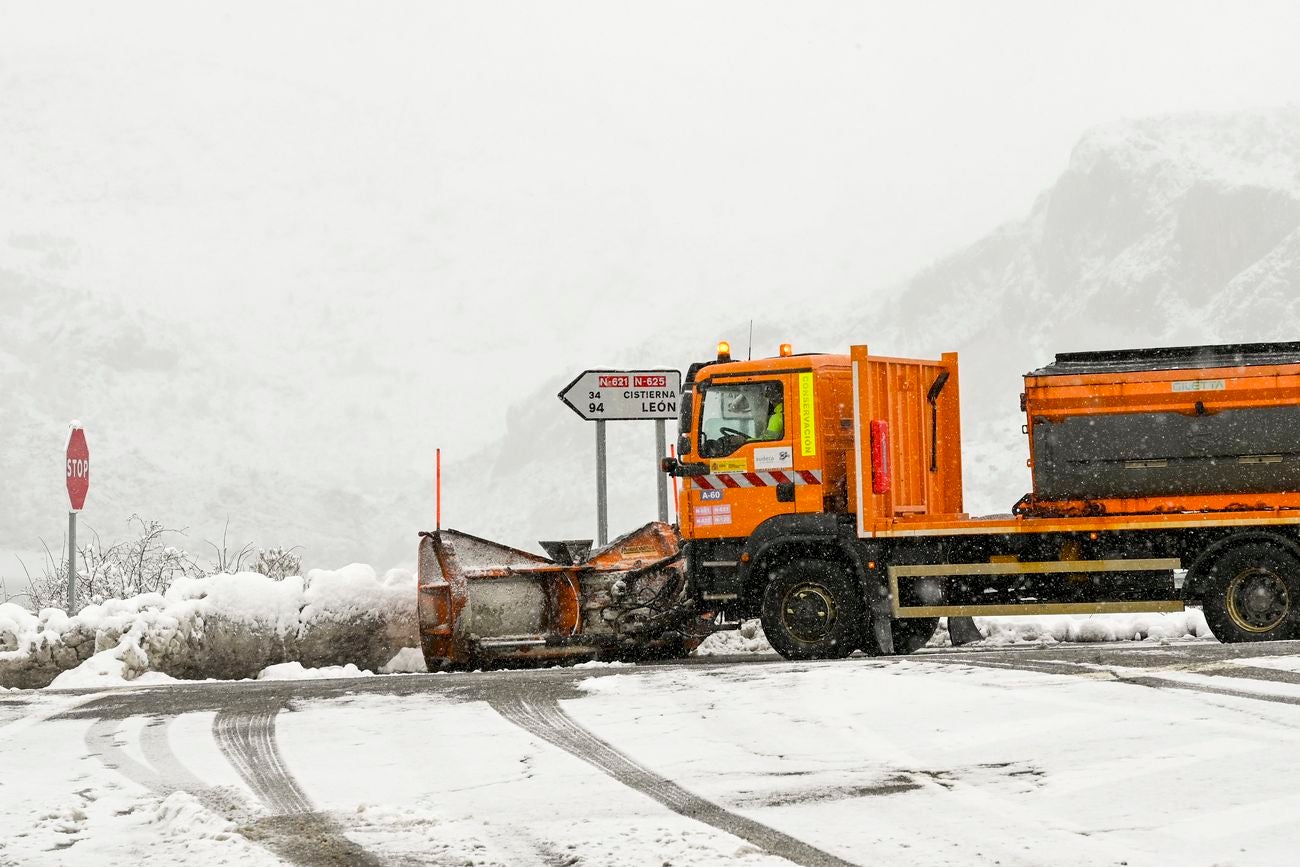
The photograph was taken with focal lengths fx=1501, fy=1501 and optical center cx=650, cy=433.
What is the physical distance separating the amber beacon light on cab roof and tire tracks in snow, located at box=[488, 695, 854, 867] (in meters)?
3.22

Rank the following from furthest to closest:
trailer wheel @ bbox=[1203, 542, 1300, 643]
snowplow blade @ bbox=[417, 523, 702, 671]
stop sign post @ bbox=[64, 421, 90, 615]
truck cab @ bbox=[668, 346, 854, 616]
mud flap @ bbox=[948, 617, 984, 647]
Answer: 1. stop sign post @ bbox=[64, 421, 90, 615]
2. mud flap @ bbox=[948, 617, 984, 647]
3. snowplow blade @ bbox=[417, 523, 702, 671]
4. truck cab @ bbox=[668, 346, 854, 616]
5. trailer wheel @ bbox=[1203, 542, 1300, 643]

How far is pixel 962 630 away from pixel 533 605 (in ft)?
12.4

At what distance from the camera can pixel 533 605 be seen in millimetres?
12891

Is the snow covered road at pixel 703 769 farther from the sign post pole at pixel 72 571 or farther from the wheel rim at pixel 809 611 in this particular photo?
the sign post pole at pixel 72 571

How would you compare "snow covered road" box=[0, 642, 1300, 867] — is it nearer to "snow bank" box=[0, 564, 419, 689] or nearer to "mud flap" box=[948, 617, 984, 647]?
"snow bank" box=[0, 564, 419, 689]

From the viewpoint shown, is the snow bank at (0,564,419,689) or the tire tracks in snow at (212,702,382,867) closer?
the tire tracks in snow at (212,702,382,867)

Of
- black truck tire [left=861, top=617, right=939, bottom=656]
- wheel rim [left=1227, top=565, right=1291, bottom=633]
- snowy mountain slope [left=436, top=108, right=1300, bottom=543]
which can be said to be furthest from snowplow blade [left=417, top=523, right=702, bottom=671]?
snowy mountain slope [left=436, top=108, right=1300, bottom=543]

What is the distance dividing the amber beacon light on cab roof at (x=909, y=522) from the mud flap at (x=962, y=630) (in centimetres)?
8

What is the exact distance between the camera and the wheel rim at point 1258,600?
11.2 metres

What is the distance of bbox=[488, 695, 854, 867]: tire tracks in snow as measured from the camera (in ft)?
17.7

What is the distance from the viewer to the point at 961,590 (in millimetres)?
11906

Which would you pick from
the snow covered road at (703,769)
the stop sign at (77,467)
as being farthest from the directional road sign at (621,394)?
the snow covered road at (703,769)

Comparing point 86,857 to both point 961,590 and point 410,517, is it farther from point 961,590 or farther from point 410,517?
point 410,517

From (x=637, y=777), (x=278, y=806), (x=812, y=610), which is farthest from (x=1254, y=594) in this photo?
(x=278, y=806)
